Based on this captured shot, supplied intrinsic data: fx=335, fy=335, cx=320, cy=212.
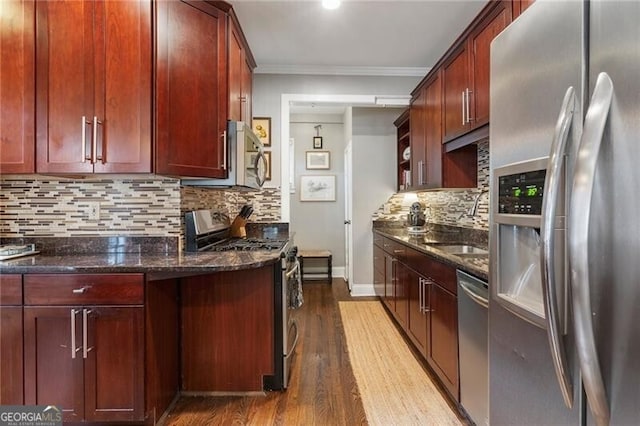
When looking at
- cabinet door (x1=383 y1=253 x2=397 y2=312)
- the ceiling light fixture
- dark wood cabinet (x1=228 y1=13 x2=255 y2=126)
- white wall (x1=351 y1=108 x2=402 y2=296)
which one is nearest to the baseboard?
white wall (x1=351 y1=108 x2=402 y2=296)

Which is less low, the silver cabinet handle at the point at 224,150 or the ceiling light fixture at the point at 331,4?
the ceiling light fixture at the point at 331,4

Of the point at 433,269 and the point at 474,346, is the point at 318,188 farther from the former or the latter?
the point at 474,346

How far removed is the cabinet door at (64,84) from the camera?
1802 mm

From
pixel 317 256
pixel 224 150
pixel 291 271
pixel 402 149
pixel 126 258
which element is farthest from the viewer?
pixel 317 256

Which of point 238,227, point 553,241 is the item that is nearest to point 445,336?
point 553,241

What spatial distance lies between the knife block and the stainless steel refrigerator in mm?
2394

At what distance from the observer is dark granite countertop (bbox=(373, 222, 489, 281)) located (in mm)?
1677

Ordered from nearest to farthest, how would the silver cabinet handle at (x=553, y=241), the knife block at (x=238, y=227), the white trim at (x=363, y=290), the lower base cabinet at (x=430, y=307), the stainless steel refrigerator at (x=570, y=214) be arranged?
the stainless steel refrigerator at (x=570, y=214) → the silver cabinet handle at (x=553, y=241) → the lower base cabinet at (x=430, y=307) → the knife block at (x=238, y=227) → the white trim at (x=363, y=290)

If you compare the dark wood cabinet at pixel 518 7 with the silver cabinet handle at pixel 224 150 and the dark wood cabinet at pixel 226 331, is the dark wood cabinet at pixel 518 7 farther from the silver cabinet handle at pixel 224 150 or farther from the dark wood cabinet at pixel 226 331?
the dark wood cabinet at pixel 226 331

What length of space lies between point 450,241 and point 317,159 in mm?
3049

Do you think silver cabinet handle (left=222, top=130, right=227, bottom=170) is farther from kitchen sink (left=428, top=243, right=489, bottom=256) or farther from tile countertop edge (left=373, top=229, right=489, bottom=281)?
kitchen sink (left=428, top=243, right=489, bottom=256)

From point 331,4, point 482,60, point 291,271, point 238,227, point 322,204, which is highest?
point 331,4

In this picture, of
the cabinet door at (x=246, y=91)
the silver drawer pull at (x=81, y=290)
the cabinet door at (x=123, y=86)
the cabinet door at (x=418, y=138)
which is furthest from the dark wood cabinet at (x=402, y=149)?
the silver drawer pull at (x=81, y=290)

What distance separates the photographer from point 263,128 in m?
3.36
